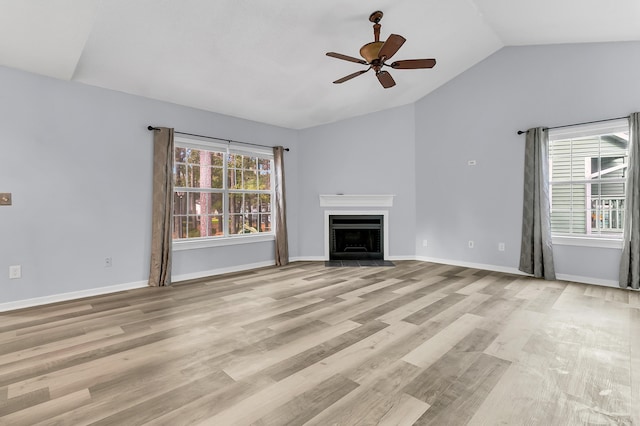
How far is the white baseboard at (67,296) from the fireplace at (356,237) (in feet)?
10.7

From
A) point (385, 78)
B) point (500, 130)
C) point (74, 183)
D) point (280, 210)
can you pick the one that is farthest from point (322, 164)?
point (74, 183)

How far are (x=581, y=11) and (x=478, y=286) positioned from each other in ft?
11.3

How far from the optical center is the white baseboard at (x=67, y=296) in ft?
10.7

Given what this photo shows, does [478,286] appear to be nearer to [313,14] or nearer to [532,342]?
[532,342]

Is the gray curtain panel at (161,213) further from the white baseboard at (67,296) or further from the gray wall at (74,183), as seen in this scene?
the white baseboard at (67,296)

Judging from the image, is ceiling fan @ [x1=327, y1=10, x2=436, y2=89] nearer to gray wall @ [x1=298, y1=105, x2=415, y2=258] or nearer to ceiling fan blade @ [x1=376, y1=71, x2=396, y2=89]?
ceiling fan blade @ [x1=376, y1=71, x2=396, y2=89]

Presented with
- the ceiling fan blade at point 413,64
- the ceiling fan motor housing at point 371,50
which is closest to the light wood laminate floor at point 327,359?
the ceiling fan blade at point 413,64

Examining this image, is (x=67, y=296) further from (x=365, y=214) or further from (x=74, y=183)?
(x=365, y=214)

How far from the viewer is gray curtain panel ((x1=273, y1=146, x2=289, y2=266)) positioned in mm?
5543

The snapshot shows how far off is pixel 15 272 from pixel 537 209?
663cm

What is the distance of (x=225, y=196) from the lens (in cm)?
508

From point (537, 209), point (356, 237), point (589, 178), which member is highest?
point (589, 178)

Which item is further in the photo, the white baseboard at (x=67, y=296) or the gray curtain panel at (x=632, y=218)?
the gray curtain panel at (x=632, y=218)

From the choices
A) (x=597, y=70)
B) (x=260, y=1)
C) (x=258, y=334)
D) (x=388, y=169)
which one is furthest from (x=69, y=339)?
(x=597, y=70)
